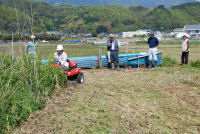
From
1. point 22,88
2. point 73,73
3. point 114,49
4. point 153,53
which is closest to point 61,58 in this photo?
point 73,73

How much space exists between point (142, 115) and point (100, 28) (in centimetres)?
14072

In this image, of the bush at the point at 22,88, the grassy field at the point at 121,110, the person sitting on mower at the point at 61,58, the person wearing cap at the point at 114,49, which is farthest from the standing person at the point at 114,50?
the bush at the point at 22,88

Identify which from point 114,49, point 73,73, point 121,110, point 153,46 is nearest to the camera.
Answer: point 121,110

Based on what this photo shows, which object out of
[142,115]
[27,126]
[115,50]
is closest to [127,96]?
[142,115]

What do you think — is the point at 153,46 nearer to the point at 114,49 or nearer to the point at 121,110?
the point at 114,49

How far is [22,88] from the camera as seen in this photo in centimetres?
477

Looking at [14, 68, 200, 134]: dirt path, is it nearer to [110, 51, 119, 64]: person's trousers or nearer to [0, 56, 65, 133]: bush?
[0, 56, 65, 133]: bush

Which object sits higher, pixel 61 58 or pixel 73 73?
pixel 61 58

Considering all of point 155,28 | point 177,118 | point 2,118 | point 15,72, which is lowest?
point 177,118

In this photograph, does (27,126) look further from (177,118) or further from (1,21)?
(177,118)

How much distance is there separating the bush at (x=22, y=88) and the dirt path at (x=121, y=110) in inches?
8.3

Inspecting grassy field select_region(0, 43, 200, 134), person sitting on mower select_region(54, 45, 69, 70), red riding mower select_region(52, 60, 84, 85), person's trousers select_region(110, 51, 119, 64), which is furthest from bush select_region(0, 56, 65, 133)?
person's trousers select_region(110, 51, 119, 64)

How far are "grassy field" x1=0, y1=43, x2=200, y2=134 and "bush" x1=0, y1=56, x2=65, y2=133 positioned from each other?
0.62ft

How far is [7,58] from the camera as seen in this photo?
5984 millimetres
